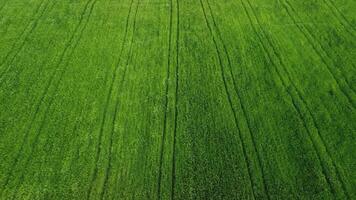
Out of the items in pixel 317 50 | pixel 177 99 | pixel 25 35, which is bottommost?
pixel 177 99

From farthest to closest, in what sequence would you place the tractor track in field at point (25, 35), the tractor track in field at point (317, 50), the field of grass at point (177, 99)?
1. the tractor track in field at point (25, 35)
2. the tractor track in field at point (317, 50)
3. the field of grass at point (177, 99)

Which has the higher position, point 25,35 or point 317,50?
point 317,50

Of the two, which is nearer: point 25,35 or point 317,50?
point 317,50

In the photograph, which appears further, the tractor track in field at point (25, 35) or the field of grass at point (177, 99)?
the tractor track in field at point (25, 35)

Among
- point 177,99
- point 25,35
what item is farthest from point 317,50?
point 25,35

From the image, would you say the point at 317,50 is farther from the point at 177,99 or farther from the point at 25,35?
the point at 25,35

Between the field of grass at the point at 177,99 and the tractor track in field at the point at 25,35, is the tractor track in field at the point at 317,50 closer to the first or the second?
the field of grass at the point at 177,99

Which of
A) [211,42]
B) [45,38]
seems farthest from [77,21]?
[211,42]

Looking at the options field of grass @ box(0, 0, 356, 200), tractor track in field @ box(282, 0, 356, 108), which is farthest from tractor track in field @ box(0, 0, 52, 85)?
tractor track in field @ box(282, 0, 356, 108)

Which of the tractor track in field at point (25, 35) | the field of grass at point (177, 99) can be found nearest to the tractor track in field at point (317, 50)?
the field of grass at point (177, 99)

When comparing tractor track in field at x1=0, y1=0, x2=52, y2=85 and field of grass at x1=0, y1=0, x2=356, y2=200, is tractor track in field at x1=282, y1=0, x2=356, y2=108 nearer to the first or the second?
field of grass at x1=0, y1=0, x2=356, y2=200
